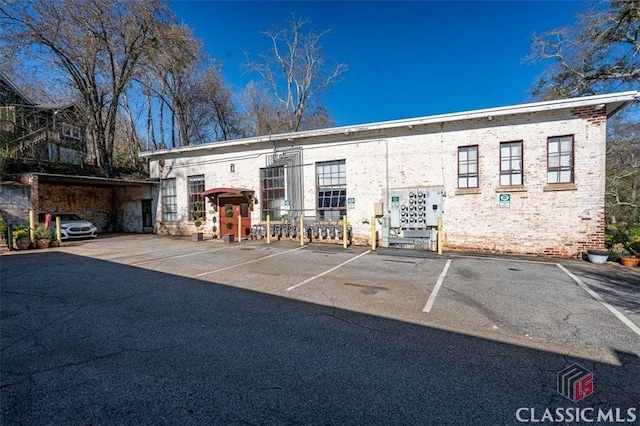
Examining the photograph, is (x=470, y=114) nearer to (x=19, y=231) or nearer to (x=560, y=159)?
(x=560, y=159)

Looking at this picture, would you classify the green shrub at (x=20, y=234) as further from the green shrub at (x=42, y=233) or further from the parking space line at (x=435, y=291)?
the parking space line at (x=435, y=291)

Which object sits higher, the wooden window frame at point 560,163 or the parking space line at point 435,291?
the wooden window frame at point 560,163

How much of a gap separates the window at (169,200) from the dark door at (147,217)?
1312 millimetres

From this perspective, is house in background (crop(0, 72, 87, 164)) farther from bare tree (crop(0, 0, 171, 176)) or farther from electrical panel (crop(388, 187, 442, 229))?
electrical panel (crop(388, 187, 442, 229))

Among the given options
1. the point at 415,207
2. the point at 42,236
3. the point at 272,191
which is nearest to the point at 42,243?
the point at 42,236

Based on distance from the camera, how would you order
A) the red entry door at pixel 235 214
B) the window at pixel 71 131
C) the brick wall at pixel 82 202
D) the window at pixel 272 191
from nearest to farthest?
the window at pixel 272 191
the red entry door at pixel 235 214
the brick wall at pixel 82 202
the window at pixel 71 131

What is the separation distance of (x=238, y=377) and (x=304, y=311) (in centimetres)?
186

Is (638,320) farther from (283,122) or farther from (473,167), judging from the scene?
(283,122)

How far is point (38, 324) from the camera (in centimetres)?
405

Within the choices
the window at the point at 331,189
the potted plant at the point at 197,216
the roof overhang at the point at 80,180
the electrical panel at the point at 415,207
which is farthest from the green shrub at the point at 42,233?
the electrical panel at the point at 415,207

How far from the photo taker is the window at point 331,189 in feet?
40.2

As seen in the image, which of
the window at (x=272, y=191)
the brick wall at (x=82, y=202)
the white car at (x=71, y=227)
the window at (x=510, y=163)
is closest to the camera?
the window at (x=510, y=163)

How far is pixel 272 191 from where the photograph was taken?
44.7 feet

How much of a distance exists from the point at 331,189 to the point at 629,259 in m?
9.45
